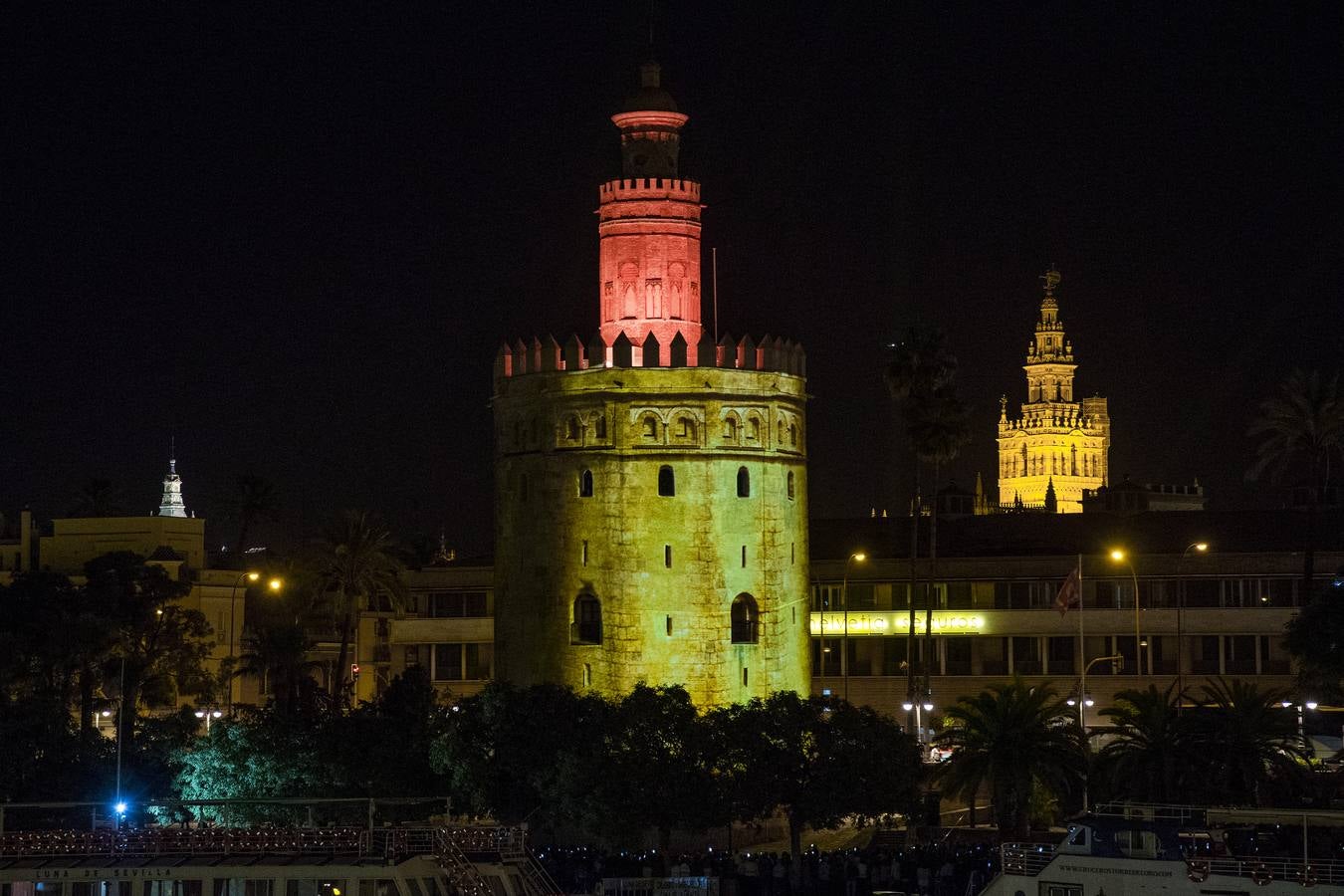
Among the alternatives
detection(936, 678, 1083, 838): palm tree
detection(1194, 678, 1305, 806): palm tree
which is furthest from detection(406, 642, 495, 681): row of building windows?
detection(1194, 678, 1305, 806): palm tree

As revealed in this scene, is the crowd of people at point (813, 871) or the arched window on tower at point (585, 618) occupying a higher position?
the arched window on tower at point (585, 618)

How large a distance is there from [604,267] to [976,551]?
27.8 meters

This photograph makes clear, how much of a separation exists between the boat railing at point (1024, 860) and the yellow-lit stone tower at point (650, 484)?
3143cm

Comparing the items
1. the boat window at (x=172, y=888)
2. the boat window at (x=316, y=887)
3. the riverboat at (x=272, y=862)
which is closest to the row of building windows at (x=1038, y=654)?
the riverboat at (x=272, y=862)

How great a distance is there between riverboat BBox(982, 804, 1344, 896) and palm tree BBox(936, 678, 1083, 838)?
1385 cm

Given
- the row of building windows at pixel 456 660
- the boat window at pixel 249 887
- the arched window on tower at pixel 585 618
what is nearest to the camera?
the boat window at pixel 249 887

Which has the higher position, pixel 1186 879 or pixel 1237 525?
pixel 1237 525

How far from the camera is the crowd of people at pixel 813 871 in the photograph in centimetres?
6500

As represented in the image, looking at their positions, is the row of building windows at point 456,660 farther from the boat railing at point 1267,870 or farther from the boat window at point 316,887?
the boat railing at point 1267,870

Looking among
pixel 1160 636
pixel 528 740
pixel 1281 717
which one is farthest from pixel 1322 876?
pixel 1160 636

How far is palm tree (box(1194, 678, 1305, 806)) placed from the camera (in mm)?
69250

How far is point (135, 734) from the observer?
8794cm

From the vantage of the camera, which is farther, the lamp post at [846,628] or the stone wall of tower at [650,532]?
the lamp post at [846,628]

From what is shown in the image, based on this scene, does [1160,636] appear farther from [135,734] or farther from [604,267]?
[135,734]
